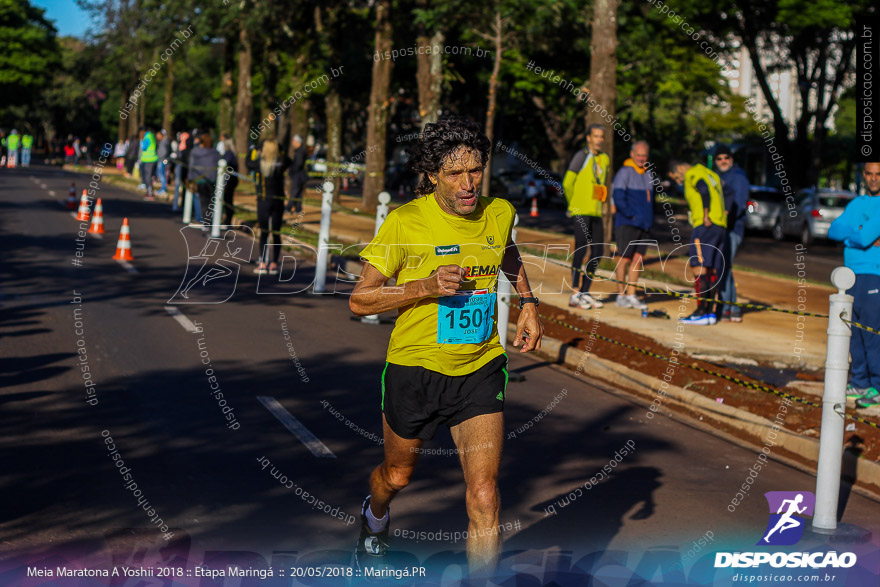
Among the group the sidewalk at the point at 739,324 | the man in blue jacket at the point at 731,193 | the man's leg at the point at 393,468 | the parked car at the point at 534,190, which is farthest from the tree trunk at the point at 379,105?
the man's leg at the point at 393,468

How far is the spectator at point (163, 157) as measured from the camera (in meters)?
31.4

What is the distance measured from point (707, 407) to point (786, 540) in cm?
332

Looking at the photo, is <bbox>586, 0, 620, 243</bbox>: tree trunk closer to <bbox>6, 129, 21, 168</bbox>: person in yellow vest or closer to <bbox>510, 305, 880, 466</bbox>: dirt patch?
<bbox>510, 305, 880, 466</bbox>: dirt patch

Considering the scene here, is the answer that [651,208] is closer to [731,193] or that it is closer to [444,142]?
[731,193]

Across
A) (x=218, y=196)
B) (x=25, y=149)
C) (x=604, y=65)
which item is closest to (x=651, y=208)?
(x=604, y=65)

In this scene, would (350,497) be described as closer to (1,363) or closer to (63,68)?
(1,363)

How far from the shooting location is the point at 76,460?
6855mm

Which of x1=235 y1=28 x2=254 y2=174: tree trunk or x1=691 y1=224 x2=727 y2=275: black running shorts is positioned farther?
x1=235 y1=28 x2=254 y2=174: tree trunk

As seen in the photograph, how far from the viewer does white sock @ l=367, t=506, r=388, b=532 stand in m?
5.20

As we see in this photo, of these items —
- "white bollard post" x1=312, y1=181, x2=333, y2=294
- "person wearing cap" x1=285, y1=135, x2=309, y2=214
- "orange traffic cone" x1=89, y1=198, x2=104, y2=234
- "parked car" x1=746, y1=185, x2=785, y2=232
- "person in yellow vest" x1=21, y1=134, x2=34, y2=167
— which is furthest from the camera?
"person in yellow vest" x1=21, y1=134, x2=34, y2=167

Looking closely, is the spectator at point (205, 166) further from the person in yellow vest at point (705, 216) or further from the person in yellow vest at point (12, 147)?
the person in yellow vest at point (12, 147)

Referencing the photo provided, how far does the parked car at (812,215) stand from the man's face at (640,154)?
63.3ft

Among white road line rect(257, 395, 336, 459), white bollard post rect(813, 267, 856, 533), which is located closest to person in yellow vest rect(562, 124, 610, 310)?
white road line rect(257, 395, 336, 459)

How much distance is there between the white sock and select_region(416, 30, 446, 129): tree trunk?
67.0ft
